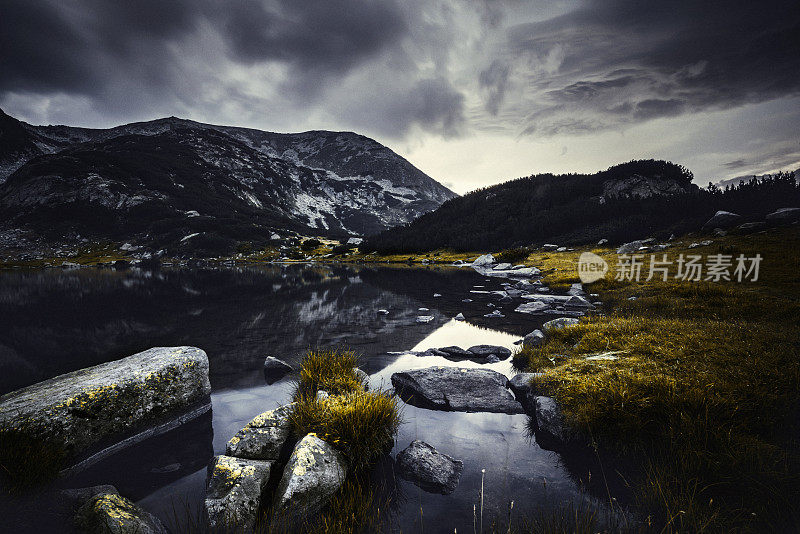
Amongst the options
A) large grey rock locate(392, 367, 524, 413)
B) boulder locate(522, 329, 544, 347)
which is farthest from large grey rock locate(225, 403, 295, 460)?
boulder locate(522, 329, 544, 347)

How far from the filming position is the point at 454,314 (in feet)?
61.5

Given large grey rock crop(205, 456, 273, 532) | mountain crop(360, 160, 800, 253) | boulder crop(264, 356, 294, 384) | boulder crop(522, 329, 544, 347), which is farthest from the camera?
mountain crop(360, 160, 800, 253)

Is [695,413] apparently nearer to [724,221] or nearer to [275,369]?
[275,369]

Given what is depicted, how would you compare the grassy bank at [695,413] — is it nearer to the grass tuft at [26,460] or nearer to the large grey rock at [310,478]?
the large grey rock at [310,478]

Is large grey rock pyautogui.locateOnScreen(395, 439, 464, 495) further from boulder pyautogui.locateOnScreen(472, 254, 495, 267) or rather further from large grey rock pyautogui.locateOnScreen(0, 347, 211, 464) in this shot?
boulder pyautogui.locateOnScreen(472, 254, 495, 267)

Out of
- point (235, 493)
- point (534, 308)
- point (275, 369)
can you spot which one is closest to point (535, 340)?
point (534, 308)

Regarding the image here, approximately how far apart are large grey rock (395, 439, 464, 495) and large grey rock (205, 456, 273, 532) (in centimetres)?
213

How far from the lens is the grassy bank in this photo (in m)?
3.68

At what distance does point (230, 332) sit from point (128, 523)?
13313 millimetres

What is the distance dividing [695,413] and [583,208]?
97670 mm

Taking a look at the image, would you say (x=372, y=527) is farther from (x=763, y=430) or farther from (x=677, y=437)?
(x=763, y=430)

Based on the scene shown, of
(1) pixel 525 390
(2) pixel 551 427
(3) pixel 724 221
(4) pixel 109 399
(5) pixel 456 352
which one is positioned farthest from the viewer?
Result: (3) pixel 724 221

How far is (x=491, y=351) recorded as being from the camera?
11.0 metres

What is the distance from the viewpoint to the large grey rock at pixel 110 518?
11.1 feet
